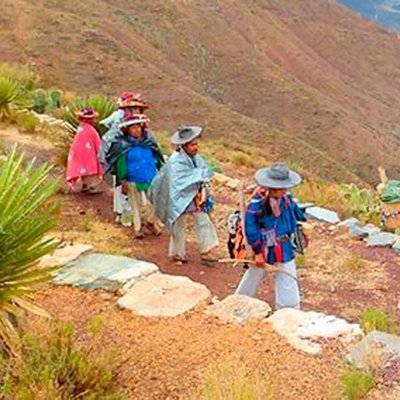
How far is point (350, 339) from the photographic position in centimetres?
524

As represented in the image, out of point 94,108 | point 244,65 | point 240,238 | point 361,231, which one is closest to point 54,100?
point 94,108

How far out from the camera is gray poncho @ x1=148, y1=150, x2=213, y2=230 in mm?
8078

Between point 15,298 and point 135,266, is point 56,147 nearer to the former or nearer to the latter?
point 135,266

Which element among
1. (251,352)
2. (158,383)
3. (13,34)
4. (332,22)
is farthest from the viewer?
(332,22)

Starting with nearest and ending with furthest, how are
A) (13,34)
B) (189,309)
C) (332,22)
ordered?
1. (189,309)
2. (13,34)
3. (332,22)

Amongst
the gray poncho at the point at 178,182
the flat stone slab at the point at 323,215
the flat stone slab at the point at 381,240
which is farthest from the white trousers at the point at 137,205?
the flat stone slab at the point at 323,215

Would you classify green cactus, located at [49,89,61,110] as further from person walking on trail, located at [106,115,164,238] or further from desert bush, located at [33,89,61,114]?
person walking on trail, located at [106,115,164,238]

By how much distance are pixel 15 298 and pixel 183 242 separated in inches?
142

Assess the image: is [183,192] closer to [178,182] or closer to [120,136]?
[178,182]

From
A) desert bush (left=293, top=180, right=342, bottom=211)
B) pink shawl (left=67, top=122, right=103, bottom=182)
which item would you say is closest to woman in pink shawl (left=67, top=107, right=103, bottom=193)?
pink shawl (left=67, top=122, right=103, bottom=182)

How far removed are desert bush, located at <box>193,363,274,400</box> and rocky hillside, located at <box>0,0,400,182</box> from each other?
Answer: 26.6 meters

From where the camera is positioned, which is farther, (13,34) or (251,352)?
(13,34)

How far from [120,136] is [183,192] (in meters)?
1.22

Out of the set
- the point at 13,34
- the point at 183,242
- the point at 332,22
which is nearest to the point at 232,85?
the point at 13,34
